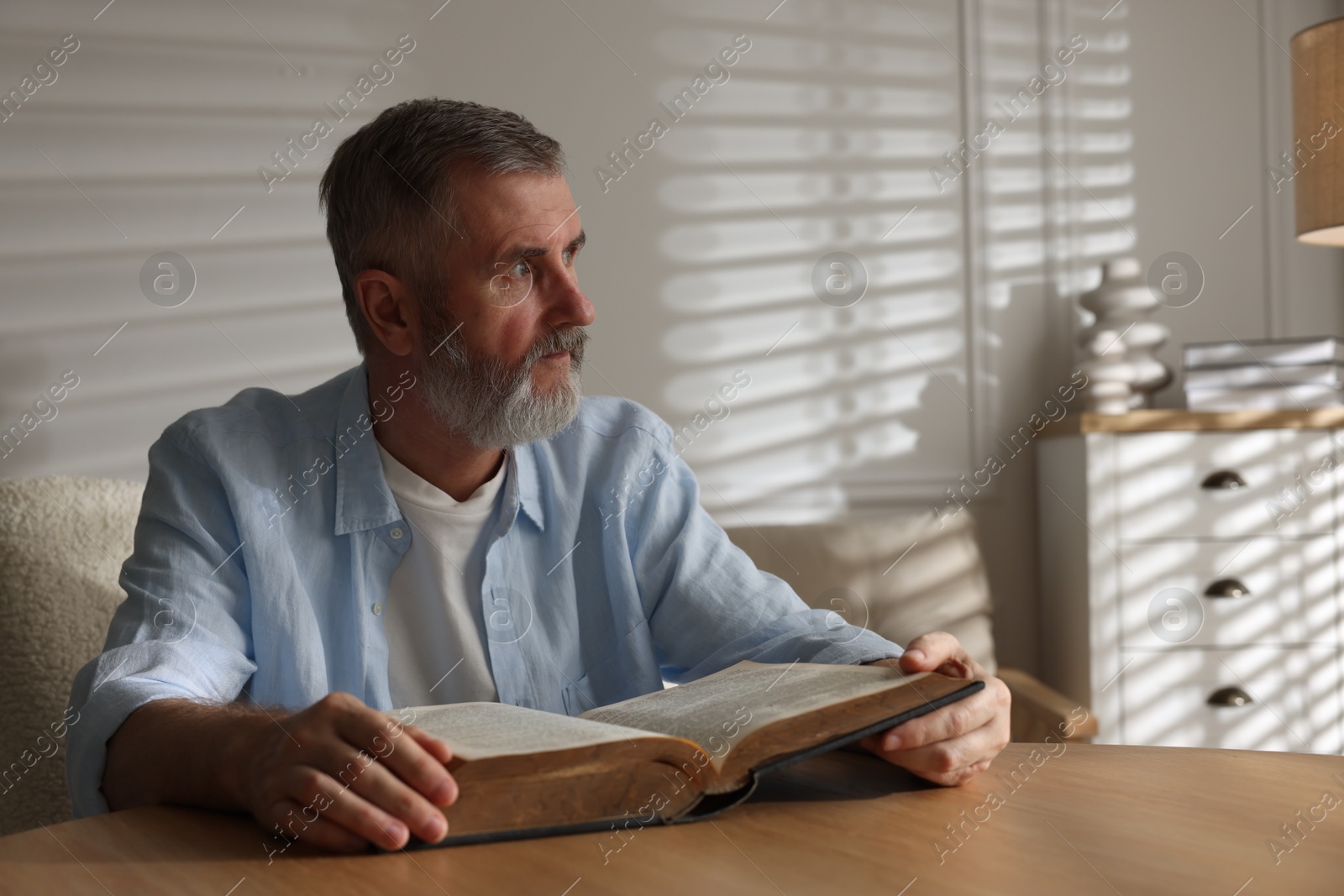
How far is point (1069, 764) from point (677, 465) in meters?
0.71

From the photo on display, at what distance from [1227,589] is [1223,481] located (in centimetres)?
25

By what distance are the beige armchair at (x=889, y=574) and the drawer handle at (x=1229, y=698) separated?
0.34 m

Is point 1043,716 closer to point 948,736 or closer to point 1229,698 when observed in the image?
point 1229,698

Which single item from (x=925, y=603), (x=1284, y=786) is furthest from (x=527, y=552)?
(x=925, y=603)

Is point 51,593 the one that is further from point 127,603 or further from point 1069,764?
point 1069,764

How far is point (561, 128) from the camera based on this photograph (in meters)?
2.82

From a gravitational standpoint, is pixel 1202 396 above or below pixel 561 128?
below

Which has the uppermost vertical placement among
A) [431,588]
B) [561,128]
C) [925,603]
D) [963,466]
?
[561,128]

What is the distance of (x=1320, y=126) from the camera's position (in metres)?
1.76

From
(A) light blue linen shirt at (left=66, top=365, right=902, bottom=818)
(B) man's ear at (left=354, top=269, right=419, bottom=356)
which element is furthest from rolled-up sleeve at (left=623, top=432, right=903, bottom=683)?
(B) man's ear at (left=354, top=269, right=419, bottom=356)

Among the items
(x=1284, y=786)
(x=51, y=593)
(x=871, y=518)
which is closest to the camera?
(x=1284, y=786)

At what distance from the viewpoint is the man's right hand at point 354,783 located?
2.27 ft

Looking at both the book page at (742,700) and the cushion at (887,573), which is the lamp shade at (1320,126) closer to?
the cushion at (887,573)

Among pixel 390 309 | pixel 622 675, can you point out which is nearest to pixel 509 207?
pixel 390 309
